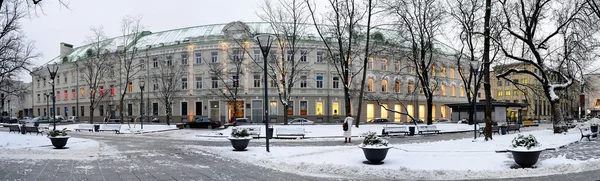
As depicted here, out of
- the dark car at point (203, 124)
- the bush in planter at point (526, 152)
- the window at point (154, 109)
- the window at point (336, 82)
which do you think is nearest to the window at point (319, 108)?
the window at point (336, 82)

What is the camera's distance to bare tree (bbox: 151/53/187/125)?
49.1m

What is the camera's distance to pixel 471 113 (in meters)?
38.6

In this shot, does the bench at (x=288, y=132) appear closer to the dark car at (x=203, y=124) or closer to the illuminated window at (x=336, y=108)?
the dark car at (x=203, y=124)

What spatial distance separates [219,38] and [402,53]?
2510 centimetres

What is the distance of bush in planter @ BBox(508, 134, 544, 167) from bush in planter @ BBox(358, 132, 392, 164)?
3.47 meters

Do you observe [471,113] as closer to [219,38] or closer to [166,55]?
[219,38]

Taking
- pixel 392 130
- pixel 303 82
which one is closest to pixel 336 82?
pixel 303 82

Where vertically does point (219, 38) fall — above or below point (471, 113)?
above

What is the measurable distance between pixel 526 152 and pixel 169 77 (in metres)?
44.7

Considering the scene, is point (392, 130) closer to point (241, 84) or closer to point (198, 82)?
point (241, 84)

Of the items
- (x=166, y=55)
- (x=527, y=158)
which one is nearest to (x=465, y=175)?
(x=527, y=158)

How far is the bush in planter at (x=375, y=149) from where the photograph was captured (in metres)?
12.2

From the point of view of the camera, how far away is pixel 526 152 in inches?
443

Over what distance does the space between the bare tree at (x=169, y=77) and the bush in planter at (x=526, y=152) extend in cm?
4127
